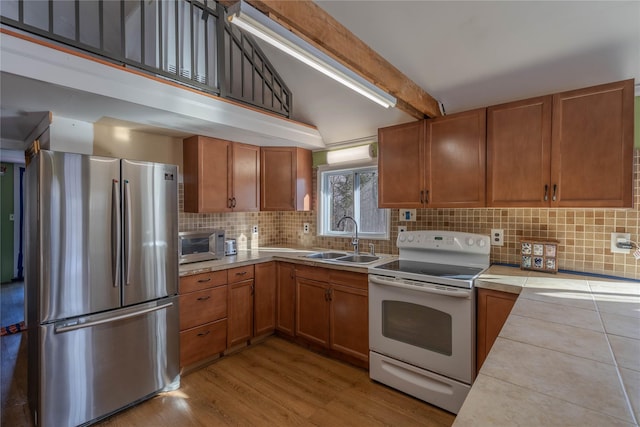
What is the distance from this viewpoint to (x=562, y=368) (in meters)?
0.87

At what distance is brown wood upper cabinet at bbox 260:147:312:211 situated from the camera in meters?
3.46

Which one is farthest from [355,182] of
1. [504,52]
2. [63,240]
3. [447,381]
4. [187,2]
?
[63,240]

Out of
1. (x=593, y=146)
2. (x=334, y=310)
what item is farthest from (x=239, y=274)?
(x=593, y=146)

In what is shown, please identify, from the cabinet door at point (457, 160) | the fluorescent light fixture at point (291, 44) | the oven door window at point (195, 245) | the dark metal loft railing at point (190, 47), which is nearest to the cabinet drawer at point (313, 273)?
the oven door window at point (195, 245)

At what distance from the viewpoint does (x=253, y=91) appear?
3.02m

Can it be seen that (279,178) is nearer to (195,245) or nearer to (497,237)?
(195,245)

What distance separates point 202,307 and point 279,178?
5.26 feet

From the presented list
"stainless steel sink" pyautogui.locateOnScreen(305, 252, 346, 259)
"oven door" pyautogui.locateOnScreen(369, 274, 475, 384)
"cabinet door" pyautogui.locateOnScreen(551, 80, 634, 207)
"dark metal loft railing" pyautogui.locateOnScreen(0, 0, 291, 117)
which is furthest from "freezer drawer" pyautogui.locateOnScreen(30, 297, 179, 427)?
"cabinet door" pyautogui.locateOnScreen(551, 80, 634, 207)

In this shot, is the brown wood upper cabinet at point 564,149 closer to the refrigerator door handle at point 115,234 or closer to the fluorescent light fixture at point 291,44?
the fluorescent light fixture at point 291,44

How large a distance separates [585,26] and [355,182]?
220cm

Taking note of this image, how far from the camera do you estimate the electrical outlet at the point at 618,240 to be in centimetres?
198

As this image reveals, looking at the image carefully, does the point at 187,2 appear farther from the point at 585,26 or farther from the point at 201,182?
the point at 585,26

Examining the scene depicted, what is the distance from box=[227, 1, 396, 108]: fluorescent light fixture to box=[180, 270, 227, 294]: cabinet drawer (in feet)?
6.22

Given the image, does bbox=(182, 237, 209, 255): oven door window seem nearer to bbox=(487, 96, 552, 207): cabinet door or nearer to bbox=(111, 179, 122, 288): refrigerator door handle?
bbox=(111, 179, 122, 288): refrigerator door handle
